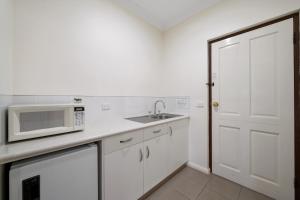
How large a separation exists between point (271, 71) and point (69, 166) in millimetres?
2218

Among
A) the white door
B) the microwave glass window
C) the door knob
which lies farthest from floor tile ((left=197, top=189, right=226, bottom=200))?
the microwave glass window

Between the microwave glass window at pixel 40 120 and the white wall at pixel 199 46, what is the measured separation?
1852 mm

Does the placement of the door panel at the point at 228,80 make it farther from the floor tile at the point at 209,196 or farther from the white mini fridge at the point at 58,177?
the white mini fridge at the point at 58,177

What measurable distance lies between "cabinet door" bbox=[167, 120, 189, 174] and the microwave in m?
1.22

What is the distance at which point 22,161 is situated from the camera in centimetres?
76

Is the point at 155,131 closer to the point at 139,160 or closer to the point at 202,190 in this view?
the point at 139,160

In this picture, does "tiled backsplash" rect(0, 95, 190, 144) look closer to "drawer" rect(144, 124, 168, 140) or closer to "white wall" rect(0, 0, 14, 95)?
"white wall" rect(0, 0, 14, 95)

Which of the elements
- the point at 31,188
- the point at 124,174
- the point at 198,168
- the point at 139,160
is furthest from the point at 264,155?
the point at 31,188

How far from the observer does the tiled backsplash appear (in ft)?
3.06

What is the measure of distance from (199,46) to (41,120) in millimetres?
2315

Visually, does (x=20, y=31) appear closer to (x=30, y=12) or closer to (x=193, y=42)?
(x=30, y=12)

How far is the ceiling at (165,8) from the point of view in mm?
1854

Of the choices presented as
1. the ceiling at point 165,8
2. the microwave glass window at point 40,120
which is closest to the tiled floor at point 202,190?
the microwave glass window at point 40,120

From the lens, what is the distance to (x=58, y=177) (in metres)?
0.84
